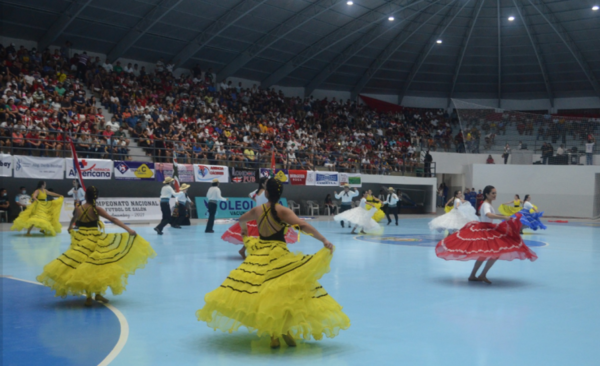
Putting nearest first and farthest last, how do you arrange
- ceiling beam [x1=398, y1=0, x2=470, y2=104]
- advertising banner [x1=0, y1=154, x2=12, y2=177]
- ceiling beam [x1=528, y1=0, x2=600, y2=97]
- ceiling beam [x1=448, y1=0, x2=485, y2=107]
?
advertising banner [x1=0, y1=154, x2=12, y2=177] → ceiling beam [x1=528, y1=0, x2=600, y2=97] → ceiling beam [x1=448, y1=0, x2=485, y2=107] → ceiling beam [x1=398, y1=0, x2=470, y2=104]

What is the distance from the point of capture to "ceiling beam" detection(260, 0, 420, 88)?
3422 centimetres

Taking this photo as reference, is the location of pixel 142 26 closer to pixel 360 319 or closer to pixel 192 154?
pixel 192 154

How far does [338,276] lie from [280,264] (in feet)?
16.5

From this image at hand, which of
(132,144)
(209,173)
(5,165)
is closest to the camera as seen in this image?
(5,165)

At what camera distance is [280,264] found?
5.60 m

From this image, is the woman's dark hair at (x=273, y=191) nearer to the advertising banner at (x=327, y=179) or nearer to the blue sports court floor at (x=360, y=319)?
the blue sports court floor at (x=360, y=319)

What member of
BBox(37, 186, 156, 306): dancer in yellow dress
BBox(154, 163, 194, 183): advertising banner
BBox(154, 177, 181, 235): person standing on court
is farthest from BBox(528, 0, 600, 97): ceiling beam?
BBox(37, 186, 156, 306): dancer in yellow dress

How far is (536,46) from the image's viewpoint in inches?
1613

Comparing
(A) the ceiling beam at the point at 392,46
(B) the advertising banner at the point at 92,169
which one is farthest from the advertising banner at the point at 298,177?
(A) the ceiling beam at the point at 392,46

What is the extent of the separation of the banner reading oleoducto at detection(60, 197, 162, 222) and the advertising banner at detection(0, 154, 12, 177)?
2.60 meters

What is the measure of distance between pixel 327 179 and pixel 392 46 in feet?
47.6

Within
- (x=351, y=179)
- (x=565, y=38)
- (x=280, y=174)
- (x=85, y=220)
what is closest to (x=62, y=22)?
(x=280, y=174)

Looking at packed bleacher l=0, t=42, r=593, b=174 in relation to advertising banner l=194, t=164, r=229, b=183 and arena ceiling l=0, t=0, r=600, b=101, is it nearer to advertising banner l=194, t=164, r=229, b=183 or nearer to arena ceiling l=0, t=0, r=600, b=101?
advertising banner l=194, t=164, r=229, b=183

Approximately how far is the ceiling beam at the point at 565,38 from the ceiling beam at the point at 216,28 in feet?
56.2
